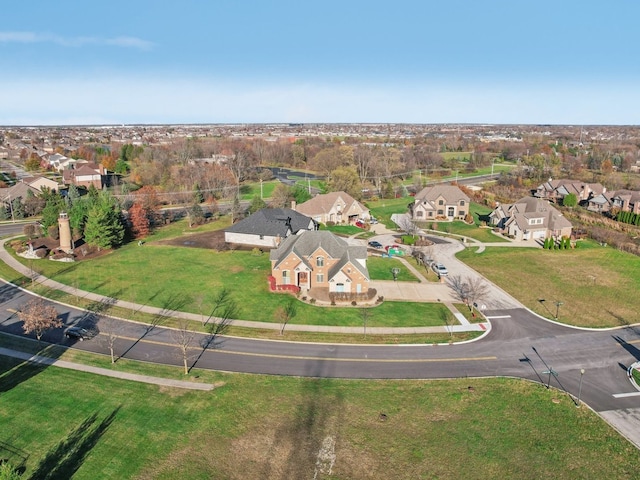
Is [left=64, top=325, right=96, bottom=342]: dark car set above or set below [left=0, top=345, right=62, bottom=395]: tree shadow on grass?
above

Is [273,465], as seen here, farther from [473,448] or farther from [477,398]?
[477,398]

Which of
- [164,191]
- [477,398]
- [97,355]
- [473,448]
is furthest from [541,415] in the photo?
[164,191]

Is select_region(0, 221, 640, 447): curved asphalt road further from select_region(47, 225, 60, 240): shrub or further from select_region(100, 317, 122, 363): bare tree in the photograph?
select_region(47, 225, 60, 240): shrub

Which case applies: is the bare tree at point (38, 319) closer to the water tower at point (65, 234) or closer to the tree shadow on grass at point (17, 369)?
the tree shadow on grass at point (17, 369)

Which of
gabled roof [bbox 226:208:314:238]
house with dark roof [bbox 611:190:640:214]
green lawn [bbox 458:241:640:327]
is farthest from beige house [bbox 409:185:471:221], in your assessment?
house with dark roof [bbox 611:190:640:214]

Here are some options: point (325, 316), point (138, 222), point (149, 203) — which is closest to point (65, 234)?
point (138, 222)

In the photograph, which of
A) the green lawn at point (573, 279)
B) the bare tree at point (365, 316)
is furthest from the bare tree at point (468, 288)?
the bare tree at point (365, 316)
